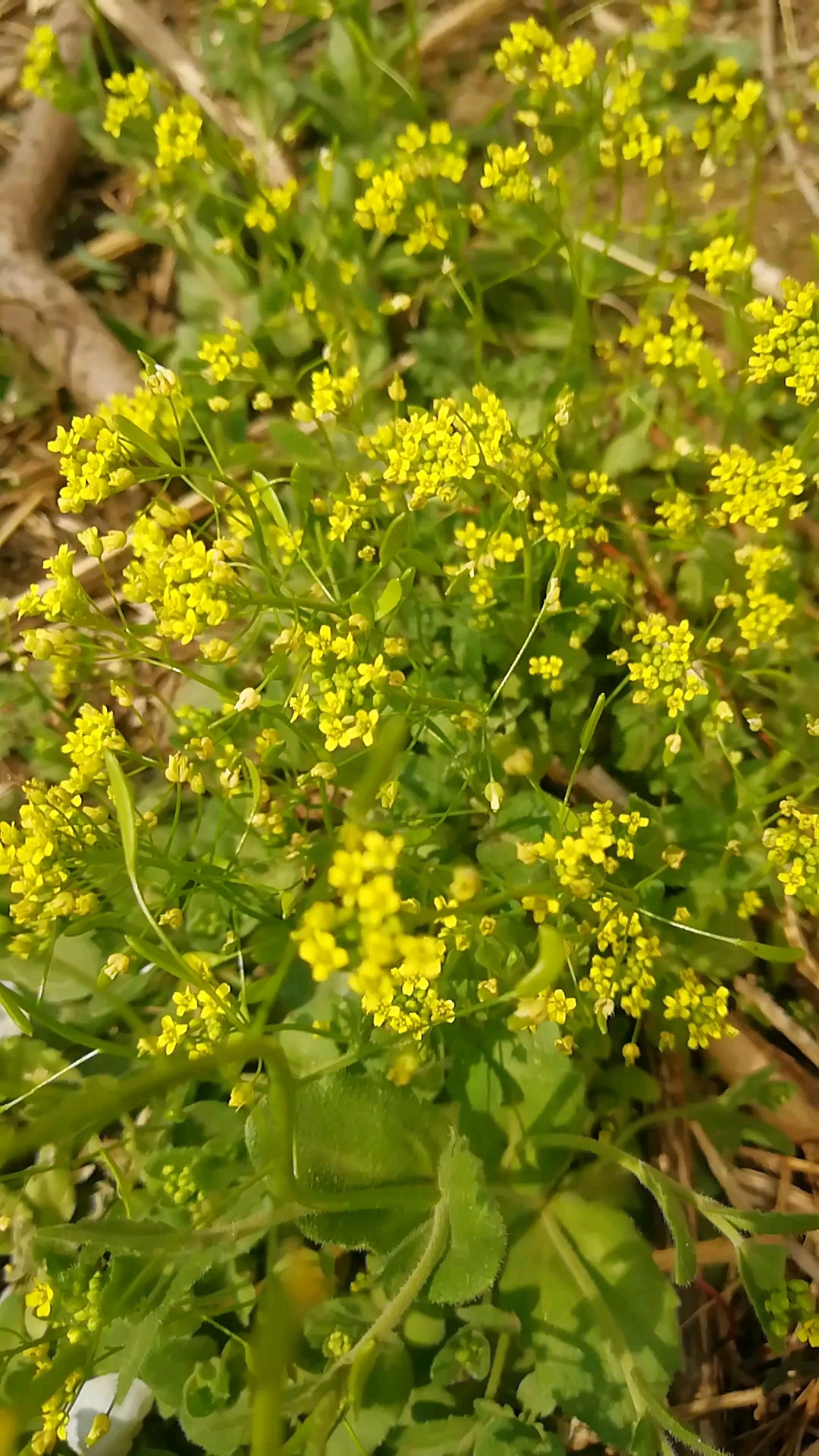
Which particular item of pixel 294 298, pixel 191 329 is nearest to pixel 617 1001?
pixel 294 298

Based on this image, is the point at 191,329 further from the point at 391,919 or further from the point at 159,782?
the point at 391,919

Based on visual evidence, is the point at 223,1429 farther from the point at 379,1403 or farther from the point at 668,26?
the point at 668,26

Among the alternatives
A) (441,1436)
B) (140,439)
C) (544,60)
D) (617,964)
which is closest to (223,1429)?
(441,1436)

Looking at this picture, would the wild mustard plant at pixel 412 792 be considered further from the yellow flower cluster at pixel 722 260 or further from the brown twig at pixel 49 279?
the brown twig at pixel 49 279

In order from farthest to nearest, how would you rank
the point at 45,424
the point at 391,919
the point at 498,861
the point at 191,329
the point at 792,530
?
the point at 45,424
the point at 191,329
the point at 792,530
the point at 498,861
the point at 391,919

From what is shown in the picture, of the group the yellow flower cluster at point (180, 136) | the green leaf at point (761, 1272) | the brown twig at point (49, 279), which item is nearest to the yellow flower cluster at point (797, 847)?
the green leaf at point (761, 1272)

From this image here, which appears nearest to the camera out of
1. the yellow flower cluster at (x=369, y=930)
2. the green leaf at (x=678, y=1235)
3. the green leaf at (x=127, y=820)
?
the yellow flower cluster at (x=369, y=930)

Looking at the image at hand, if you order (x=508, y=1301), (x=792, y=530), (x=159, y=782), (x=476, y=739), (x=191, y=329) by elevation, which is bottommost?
(x=508, y=1301)

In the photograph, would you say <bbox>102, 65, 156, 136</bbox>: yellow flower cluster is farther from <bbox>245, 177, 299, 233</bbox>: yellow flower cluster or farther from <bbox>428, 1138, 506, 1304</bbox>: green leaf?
<bbox>428, 1138, 506, 1304</bbox>: green leaf
